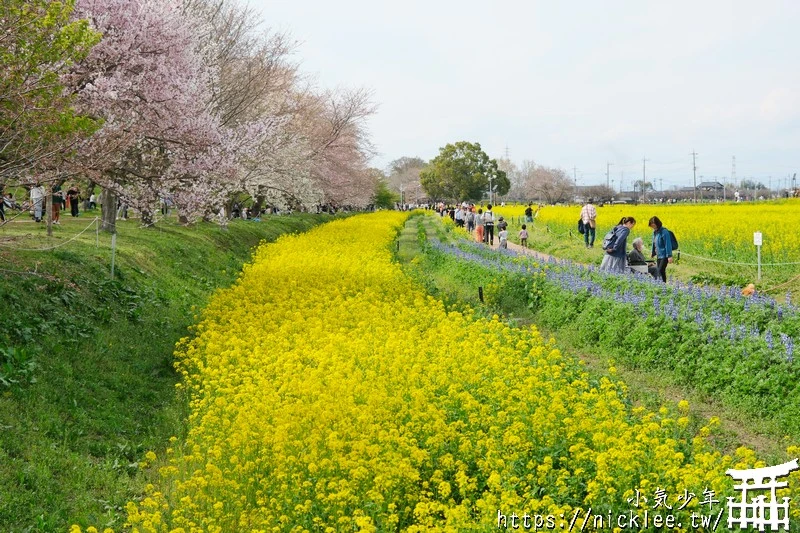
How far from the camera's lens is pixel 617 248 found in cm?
1562

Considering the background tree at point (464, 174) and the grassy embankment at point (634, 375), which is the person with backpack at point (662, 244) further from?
the background tree at point (464, 174)

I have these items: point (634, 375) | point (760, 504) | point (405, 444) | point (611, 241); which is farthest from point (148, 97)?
point (760, 504)

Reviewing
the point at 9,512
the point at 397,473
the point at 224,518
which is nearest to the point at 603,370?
the point at 397,473

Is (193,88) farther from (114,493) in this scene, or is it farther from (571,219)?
(571,219)

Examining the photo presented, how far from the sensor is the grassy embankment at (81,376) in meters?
6.68

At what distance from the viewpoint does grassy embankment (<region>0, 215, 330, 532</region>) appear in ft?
21.9

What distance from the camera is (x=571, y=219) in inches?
1594

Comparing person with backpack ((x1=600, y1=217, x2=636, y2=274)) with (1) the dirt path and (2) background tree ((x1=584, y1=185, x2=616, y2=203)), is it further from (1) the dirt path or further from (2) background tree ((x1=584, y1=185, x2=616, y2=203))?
(2) background tree ((x1=584, y1=185, x2=616, y2=203))

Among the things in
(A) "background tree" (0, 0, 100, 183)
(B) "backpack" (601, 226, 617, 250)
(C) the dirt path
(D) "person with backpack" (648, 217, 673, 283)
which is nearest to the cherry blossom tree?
(A) "background tree" (0, 0, 100, 183)

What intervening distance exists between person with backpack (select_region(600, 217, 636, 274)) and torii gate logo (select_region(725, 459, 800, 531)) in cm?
1054

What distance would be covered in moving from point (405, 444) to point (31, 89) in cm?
565

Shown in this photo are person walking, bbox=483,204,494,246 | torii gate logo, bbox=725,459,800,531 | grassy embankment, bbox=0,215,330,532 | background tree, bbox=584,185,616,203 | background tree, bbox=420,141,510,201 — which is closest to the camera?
torii gate logo, bbox=725,459,800,531

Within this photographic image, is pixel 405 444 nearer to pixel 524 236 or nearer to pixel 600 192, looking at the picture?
pixel 524 236

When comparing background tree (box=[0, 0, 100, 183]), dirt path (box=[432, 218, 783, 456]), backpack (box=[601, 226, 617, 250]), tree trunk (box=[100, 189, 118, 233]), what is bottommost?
dirt path (box=[432, 218, 783, 456])
